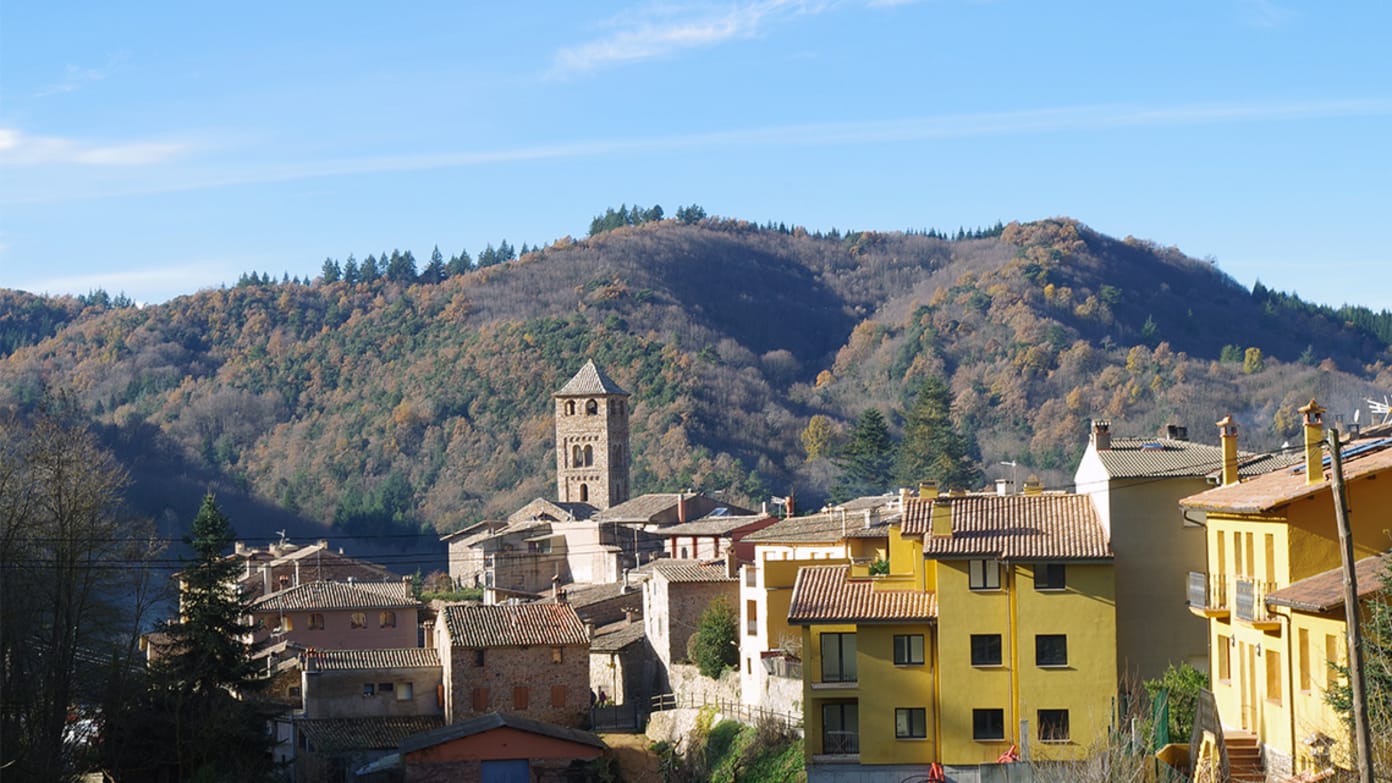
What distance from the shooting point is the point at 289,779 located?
46.8 m

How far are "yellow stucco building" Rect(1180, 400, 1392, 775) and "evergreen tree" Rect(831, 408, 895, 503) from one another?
71.4 meters

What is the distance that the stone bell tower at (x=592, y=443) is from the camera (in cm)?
10700

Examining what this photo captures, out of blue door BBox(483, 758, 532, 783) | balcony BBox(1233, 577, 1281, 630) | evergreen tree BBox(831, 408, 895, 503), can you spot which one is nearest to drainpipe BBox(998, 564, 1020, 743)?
balcony BBox(1233, 577, 1281, 630)

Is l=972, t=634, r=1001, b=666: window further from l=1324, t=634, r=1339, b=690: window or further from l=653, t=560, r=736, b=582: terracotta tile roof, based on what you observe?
l=653, t=560, r=736, b=582: terracotta tile roof

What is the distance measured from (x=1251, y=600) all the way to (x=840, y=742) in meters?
12.9

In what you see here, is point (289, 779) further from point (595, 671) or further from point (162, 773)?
point (595, 671)

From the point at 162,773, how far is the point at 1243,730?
25.2m

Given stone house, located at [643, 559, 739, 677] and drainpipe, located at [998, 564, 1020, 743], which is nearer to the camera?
drainpipe, located at [998, 564, 1020, 743]

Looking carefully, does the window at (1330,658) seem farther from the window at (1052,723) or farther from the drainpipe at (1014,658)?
the drainpipe at (1014,658)

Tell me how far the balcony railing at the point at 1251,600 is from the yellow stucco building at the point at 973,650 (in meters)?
8.23

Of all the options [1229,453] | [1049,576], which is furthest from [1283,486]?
[1049,576]

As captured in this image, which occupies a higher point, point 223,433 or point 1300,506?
point 223,433

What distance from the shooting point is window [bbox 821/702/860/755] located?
1528 inches

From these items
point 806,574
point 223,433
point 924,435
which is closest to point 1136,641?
point 806,574
